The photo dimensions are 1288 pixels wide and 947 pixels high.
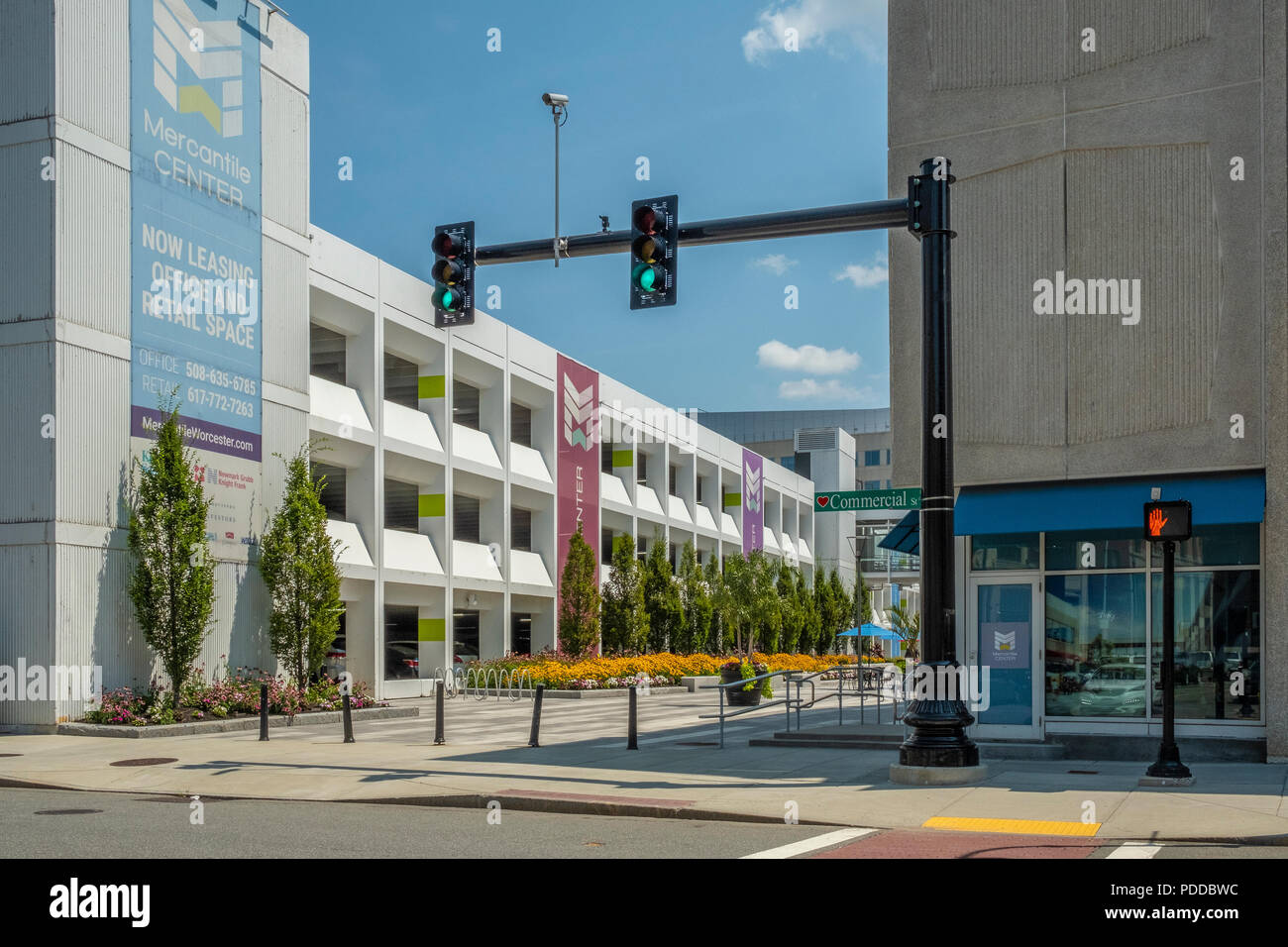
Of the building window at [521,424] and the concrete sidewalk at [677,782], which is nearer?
the concrete sidewalk at [677,782]

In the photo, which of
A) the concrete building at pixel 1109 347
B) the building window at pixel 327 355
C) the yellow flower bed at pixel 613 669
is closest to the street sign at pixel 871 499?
the concrete building at pixel 1109 347

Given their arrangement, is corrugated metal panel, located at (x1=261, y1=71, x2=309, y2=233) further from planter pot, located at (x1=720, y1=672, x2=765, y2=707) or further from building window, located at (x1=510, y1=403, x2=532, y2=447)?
building window, located at (x1=510, y1=403, x2=532, y2=447)

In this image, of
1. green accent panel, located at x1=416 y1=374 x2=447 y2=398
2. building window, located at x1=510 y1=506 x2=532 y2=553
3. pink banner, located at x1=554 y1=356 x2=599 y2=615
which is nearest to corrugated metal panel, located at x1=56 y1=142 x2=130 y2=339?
green accent panel, located at x1=416 y1=374 x2=447 y2=398

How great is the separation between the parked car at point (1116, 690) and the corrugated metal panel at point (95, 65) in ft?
62.3

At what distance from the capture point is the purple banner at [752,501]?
6725 cm

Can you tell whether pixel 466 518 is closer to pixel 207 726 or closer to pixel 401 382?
pixel 401 382

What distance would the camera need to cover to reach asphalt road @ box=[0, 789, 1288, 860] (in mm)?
9680

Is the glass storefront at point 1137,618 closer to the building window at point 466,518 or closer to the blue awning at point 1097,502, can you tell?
the blue awning at point 1097,502

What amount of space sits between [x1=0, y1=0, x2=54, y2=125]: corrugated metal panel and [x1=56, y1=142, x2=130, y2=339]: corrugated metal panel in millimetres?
967
